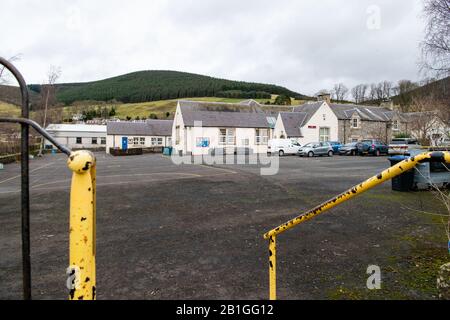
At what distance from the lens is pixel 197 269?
4.37m

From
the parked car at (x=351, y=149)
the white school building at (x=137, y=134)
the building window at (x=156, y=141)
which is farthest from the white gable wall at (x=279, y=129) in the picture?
the building window at (x=156, y=141)

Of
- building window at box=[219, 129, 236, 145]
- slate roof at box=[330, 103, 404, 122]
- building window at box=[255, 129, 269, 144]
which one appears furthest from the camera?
slate roof at box=[330, 103, 404, 122]

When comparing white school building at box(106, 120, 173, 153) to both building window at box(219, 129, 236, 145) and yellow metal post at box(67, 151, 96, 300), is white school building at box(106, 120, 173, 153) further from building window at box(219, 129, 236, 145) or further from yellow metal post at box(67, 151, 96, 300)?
yellow metal post at box(67, 151, 96, 300)

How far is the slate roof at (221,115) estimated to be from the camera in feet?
133

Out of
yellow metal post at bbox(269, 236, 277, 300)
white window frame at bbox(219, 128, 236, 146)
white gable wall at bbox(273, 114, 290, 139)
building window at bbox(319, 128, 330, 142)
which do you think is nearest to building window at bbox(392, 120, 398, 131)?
building window at bbox(319, 128, 330, 142)

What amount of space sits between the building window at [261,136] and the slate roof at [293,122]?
3.17 m

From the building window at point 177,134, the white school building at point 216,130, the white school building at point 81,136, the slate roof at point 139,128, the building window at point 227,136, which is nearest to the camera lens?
the white school building at point 216,130

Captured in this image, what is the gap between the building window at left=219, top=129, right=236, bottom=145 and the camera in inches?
1628

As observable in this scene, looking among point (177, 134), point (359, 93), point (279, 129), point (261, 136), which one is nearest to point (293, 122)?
point (279, 129)

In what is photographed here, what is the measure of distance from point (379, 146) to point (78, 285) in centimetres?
3813

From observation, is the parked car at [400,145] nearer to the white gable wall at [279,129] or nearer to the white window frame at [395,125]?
the white gable wall at [279,129]

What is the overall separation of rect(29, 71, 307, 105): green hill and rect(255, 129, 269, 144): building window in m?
67.5

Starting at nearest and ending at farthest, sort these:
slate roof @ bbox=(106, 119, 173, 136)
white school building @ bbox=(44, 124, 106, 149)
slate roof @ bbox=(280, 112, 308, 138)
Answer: slate roof @ bbox=(280, 112, 308, 138), slate roof @ bbox=(106, 119, 173, 136), white school building @ bbox=(44, 124, 106, 149)

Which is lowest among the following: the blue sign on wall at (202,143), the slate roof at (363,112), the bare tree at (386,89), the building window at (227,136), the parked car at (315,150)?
the parked car at (315,150)
